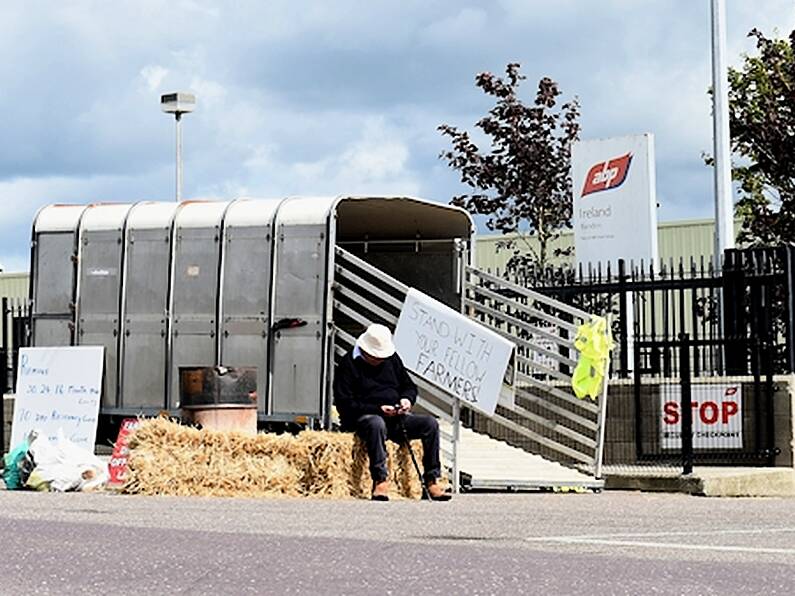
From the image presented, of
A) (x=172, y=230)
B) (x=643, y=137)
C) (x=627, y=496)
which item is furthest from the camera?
(x=643, y=137)

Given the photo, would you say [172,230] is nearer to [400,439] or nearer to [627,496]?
[400,439]

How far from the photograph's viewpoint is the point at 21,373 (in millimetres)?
21234

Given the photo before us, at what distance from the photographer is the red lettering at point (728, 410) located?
67.0 feet

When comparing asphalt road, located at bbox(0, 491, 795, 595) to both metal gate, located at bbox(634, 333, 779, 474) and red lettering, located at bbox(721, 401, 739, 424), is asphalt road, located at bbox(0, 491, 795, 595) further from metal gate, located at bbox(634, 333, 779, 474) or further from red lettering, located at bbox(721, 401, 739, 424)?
red lettering, located at bbox(721, 401, 739, 424)

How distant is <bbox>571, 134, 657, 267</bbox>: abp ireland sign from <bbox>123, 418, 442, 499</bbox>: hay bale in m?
10.4

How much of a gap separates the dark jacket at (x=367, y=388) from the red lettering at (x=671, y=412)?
4230mm

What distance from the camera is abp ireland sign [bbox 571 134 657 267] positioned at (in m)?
27.1

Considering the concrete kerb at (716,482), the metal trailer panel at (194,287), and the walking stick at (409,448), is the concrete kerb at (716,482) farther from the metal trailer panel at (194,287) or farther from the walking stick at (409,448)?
the metal trailer panel at (194,287)

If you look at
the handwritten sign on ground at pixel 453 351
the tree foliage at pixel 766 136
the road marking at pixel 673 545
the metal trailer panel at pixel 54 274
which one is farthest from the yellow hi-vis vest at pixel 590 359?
the tree foliage at pixel 766 136

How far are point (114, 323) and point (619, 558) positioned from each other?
38.4ft

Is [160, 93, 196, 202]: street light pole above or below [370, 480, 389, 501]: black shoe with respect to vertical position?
above

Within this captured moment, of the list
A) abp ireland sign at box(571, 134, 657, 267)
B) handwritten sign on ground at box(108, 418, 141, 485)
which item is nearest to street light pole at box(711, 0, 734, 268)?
abp ireland sign at box(571, 134, 657, 267)

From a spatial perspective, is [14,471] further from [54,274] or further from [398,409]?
[398,409]

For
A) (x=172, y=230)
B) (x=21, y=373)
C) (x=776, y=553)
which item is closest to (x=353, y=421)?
(x=172, y=230)
